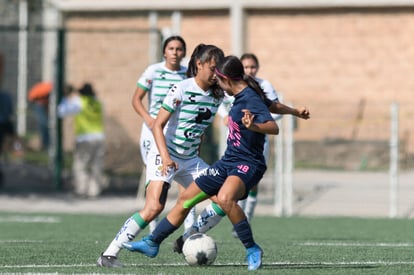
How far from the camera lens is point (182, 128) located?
1063cm

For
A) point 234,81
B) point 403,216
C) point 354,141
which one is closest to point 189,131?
point 234,81

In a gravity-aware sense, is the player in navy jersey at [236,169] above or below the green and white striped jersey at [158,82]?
below

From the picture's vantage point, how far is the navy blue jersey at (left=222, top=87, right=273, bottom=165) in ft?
32.2

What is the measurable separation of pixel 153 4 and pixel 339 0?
479 cm

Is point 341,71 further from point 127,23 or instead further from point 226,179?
point 226,179

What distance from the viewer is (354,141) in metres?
23.6

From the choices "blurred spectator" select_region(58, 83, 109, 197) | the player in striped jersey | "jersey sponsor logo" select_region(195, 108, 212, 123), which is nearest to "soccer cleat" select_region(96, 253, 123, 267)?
"jersey sponsor logo" select_region(195, 108, 212, 123)

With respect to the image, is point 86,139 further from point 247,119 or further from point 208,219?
point 247,119

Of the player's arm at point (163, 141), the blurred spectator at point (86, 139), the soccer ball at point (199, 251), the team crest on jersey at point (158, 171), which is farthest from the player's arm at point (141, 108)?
the blurred spectator at point (86, 139)

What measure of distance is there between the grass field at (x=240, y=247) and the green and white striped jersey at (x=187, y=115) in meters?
1.02

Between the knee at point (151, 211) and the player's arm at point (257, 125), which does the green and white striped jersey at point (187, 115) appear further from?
the player's arm at point (257, 125)

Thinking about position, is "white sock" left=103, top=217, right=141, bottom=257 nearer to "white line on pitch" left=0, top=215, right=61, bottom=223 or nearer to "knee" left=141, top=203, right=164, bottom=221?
"knee" left=141, top=203, right=164, bottom=221

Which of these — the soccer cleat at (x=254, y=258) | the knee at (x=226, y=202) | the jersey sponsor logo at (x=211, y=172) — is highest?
the jersey sponsor logo at (x=211, y=172)

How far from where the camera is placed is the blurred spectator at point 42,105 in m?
23.2
